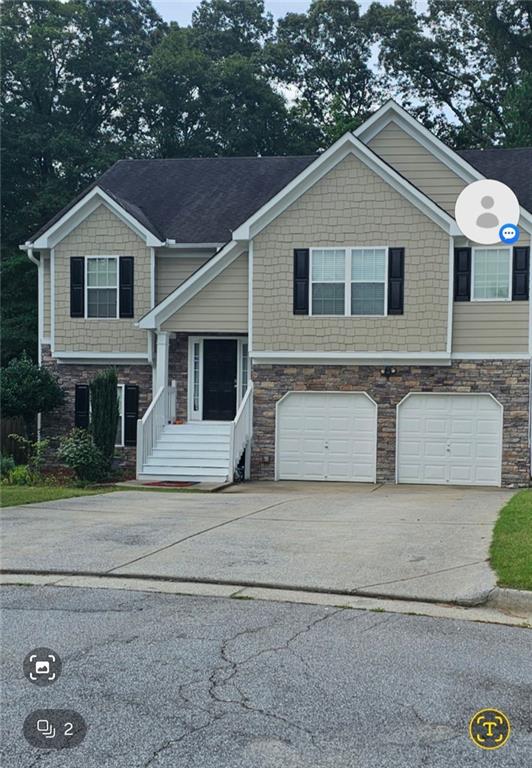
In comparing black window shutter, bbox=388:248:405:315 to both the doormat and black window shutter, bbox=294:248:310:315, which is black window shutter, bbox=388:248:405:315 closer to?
black window shutter, bbox=294:248:310:315

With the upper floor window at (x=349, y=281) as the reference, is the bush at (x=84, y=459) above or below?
below

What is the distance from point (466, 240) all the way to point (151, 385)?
8.71 m

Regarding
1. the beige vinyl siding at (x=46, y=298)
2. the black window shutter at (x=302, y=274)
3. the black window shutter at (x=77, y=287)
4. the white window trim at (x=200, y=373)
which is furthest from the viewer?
the beige vinyl siding at (x=46, y=298)

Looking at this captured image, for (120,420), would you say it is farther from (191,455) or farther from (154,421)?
(191,455)

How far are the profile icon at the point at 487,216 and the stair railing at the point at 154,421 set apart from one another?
27.6 feet

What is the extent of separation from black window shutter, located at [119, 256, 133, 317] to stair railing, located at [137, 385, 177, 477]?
2.43 meters

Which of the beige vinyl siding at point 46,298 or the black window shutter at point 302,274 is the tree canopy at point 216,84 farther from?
the black window shutter at point 302,274

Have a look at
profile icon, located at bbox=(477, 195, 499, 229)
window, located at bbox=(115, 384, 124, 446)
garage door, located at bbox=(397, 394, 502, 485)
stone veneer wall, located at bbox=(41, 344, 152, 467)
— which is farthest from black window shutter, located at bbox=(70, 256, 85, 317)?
profile icon, located at bbox=(477, 195, 499, 229)

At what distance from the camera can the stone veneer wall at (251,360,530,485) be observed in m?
19.9

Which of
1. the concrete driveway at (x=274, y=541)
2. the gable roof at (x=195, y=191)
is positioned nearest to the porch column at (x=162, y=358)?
the gable roof at (x=195, y=191)

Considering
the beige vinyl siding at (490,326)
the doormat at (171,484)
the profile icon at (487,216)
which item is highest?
the profile icon at (487,216)

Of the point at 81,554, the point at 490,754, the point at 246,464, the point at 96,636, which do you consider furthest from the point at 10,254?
the point at 490,754

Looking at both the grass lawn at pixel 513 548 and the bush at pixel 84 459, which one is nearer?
the grass lawn at pixel 513 548

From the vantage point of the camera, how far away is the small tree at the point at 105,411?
2078 cm
